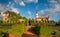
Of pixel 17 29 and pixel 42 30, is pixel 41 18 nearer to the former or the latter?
pixel 42 30

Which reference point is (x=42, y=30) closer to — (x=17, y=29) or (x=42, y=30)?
(x=42, y=30)

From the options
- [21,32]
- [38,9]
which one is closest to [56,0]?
[38,9]

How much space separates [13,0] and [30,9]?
0.39 meters

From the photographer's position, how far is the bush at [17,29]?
12.6 ft

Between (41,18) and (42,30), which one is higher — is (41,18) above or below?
above

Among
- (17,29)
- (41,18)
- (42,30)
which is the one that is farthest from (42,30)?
(17,29)

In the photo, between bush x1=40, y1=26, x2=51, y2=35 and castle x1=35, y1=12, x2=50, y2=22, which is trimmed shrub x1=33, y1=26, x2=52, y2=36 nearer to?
bush x1=40, y1=26, x2=51, y2=35

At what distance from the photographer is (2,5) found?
383 centimetres

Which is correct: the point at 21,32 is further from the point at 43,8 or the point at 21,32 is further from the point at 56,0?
the point at 56,0

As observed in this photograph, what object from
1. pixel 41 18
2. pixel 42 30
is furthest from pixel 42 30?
pixel 41 18

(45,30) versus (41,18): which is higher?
(41,18)

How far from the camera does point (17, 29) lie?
3.85 m

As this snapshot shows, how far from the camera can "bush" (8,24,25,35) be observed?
12.6 ft

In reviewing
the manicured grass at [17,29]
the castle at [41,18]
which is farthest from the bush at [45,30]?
the manicured grass at [17,29]
